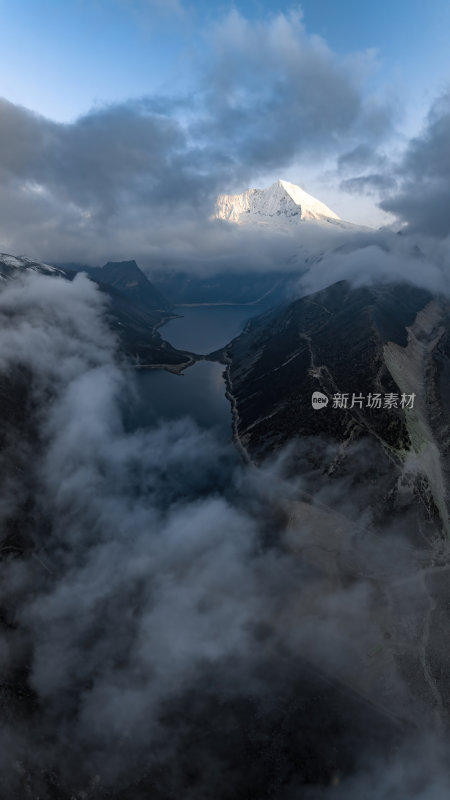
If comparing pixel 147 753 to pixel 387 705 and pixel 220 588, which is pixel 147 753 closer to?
pixel 220 588

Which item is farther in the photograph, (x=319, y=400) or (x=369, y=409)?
(x=319, y=400)

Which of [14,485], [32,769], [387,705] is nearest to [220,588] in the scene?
[387,705]

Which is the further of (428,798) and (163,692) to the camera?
(163,692)

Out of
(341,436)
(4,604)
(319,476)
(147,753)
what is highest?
(341,436)

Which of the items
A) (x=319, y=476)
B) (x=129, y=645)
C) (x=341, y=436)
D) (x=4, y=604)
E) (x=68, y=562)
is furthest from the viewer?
(x=341, y=436)

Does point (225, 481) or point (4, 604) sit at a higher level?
point (225, 481)

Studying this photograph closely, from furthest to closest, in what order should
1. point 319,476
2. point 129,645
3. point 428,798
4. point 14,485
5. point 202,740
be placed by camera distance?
point 319,476, point 14,485, point 129,645, point 202,740, point 428,798

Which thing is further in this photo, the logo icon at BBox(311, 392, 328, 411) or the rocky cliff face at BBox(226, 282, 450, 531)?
the logo icon at BBox(311, 392, 328, 411)

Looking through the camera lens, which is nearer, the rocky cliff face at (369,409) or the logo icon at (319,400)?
the rocky cliff face at (369,409)
